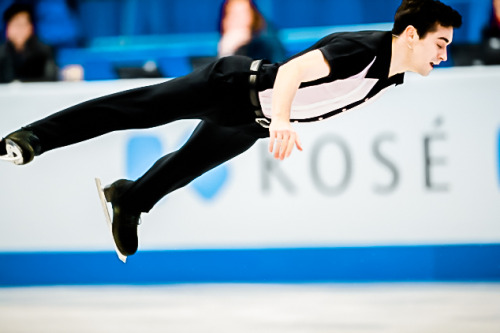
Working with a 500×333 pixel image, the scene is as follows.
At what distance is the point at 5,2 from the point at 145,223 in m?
2.11

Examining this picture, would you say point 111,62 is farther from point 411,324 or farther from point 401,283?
point 411,324

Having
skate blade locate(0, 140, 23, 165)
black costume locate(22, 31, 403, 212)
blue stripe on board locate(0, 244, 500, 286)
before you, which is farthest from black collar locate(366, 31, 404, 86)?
blue stripe on board locate(0, 244, 500, 286)

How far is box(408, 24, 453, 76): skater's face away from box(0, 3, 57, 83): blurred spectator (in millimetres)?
3196

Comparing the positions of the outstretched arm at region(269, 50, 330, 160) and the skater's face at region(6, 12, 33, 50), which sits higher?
the skater's face at region(6, 12, 33, 50)

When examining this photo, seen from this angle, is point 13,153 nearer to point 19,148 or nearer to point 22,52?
point 19,148

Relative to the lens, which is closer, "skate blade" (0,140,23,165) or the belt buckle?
"skate blade" (0,140,23,165)

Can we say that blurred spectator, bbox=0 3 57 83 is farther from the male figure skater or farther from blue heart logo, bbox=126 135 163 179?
the male figure skater

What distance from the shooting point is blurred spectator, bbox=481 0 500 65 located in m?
4.92

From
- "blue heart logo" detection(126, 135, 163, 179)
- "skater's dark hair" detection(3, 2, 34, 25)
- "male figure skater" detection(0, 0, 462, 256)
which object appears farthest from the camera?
"skater's dark hair" detection(3, 2, 34, 25)

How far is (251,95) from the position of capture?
9.82ft

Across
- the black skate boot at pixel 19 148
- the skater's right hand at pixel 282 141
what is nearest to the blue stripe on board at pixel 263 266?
the black skate boot at pixel 19 148

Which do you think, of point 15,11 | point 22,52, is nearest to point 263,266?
point 22,52

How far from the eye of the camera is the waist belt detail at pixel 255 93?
2982mm

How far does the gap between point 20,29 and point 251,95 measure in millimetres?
3120
